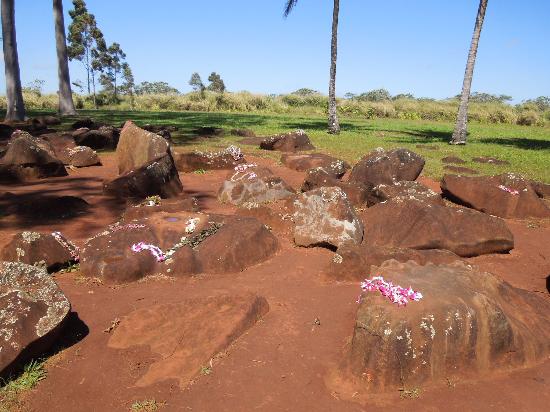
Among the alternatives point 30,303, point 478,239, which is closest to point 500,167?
point 478,239

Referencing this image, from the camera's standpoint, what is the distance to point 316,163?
11156 mm

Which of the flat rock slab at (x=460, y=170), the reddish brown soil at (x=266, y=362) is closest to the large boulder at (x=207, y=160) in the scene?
the flat rock slab at (x=460, y=170)

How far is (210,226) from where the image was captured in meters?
6.20

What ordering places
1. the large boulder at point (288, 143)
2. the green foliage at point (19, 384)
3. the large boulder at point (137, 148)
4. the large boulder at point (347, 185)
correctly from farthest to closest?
the large boulder at point (288, 143)
the large boulder at point (137, 148)
the large boulder at point (347, 185)
the green foliage at point (19, 384)

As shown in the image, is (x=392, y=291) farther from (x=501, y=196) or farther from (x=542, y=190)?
(x=542, y=190)

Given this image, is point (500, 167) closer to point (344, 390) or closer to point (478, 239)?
point (478, 239)

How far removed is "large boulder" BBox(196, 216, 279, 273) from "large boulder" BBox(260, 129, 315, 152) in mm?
8625

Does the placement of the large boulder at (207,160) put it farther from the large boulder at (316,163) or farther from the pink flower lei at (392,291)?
the pink flower lei at (392,291)

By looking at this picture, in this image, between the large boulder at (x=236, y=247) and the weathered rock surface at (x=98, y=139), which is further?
the weathered rock surface at (x=98, y=139)

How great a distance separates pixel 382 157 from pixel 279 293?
18.7ft

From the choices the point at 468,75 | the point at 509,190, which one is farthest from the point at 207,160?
the point at 468,75

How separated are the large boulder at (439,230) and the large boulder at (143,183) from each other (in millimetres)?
3919

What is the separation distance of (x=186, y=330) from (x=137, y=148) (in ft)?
21.1

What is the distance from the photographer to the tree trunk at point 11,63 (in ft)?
63.2
